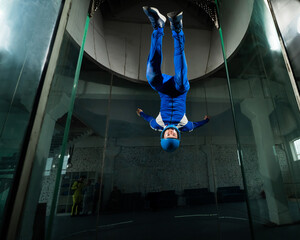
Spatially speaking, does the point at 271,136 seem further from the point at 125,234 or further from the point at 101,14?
the point at 101,14

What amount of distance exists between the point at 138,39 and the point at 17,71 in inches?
88.5

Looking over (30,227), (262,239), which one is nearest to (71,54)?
(30,227)

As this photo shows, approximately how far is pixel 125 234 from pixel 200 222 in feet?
4.12

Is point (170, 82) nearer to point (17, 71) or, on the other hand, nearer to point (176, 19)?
point (176, 19)

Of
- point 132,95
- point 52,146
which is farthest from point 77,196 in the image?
point 52,146

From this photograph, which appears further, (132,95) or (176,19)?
(132,95)

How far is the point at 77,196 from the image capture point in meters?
2.68

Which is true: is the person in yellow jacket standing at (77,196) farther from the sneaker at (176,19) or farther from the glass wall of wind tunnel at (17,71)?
the sneaker at (176,19)

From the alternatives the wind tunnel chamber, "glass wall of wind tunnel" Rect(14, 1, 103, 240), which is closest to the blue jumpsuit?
the wind tunnel chamber

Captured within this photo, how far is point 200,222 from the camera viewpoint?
265cm

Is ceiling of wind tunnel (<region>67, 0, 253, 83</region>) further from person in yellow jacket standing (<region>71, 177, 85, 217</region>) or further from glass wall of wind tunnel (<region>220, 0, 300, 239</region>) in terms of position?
person in yellow jacket standing (<region>71, 177, 85, 217</region>)

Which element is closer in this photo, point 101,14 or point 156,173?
point 101,14

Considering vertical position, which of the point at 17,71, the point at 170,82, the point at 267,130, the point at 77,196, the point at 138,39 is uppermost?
the point at 138,39

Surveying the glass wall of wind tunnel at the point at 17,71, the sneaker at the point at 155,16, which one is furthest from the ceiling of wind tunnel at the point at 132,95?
the glass wall of wind tunnel at the point at 17,71
